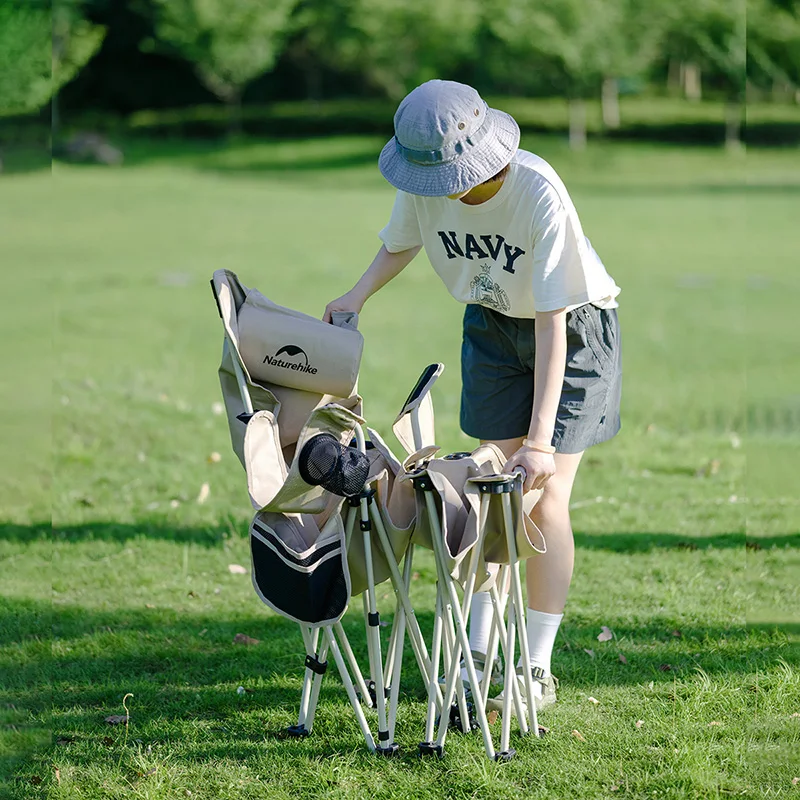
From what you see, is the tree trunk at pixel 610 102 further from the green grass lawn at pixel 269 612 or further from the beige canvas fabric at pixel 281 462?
the beige canvas fabric at pixel 281 462

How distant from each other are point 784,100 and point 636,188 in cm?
488

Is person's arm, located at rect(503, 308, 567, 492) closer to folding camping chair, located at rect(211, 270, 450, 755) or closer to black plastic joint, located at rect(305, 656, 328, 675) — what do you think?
folding camping chair, located at rect(211, 270, 450, 755)

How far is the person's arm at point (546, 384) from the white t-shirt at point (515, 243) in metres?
0.05

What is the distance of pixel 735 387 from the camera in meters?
8.90

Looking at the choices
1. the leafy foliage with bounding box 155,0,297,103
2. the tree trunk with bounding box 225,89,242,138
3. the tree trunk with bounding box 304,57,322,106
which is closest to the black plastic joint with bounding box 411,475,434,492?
the tree trunk with bounding box 225,89,242,138

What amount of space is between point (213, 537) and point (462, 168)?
8.00 ft

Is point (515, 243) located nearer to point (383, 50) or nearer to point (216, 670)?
point (216, 670)

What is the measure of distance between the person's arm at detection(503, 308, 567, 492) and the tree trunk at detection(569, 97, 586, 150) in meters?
28.6

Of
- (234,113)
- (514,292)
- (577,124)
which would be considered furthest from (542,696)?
(234,113)

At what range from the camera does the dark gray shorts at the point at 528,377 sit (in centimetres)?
304

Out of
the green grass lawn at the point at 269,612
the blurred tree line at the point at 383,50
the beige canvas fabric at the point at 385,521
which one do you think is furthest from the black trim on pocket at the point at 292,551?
the blurred tree line at the point at 383,50

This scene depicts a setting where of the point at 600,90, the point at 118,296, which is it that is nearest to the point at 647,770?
the point at 118,296

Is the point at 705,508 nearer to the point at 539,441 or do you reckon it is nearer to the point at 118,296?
the point at 539,441

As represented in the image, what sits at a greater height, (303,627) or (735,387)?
(303,627)
